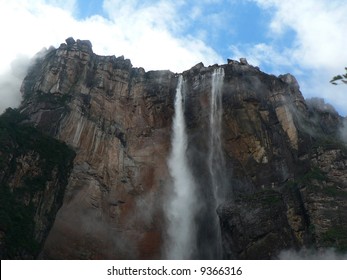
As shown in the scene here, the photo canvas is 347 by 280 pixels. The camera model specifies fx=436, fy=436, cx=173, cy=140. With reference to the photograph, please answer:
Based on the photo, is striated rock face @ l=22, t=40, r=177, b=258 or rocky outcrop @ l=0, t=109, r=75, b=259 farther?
striated rock face @ l=22, t=40, r=177, b=258

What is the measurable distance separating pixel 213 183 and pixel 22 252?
19.6 metres

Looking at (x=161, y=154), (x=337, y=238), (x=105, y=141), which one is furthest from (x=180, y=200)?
(x=337, y=238)

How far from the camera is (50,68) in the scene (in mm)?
46281

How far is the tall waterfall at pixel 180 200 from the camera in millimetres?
39219

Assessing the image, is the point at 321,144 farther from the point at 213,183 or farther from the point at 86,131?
the point at 86,131

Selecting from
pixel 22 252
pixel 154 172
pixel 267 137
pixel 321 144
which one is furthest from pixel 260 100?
pixel 22 252

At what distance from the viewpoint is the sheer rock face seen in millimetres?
34844

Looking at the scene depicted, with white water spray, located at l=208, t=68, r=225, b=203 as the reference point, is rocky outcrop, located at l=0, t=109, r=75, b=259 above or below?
below

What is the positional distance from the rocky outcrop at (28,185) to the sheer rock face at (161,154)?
10.3 ft

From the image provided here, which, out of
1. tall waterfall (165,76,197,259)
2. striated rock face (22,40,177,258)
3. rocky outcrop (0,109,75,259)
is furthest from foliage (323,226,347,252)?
rocky outcrop (0,109,75,259)

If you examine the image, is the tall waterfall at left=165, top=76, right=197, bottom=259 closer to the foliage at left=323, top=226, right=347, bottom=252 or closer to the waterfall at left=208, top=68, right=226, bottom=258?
the waterfall at left=208, top=68, right=226, bottom=258

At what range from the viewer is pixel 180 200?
42531 mm

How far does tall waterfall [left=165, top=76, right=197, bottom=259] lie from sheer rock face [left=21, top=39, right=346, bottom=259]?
2.45 ft

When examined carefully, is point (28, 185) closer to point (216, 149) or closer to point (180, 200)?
point (180, 200)
